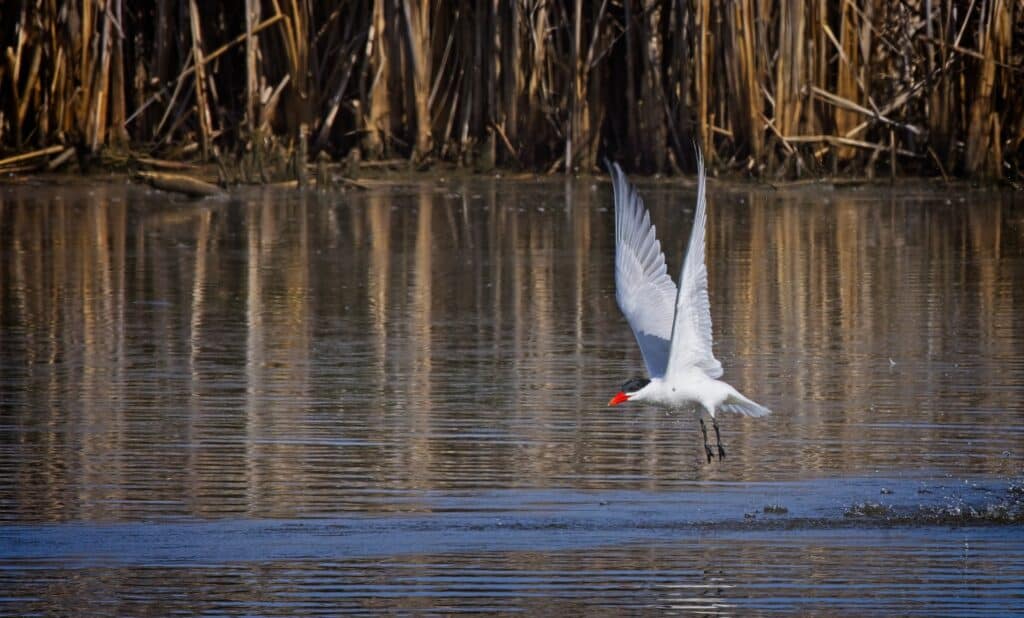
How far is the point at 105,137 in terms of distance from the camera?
71.4 ft

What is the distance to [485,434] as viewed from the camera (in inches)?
333

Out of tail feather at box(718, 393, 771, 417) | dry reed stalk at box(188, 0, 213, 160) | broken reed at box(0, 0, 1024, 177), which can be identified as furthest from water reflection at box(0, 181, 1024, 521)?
dry reed stalk at box(188, 0, 213, 160)

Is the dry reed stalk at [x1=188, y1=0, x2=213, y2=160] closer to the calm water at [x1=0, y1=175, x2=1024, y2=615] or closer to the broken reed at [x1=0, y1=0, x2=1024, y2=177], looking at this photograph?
the broken reed at [x1=0, y1=0, x2=1024, y2=177]

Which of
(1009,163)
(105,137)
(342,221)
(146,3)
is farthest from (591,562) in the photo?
(146,3)

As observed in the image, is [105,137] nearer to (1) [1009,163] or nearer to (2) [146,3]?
(2) [146,3]

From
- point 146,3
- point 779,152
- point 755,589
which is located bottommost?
point 755,589

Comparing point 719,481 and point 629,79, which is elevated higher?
point 629,79

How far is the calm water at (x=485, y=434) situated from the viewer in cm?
634

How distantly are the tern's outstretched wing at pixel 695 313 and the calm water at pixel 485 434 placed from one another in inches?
16.7

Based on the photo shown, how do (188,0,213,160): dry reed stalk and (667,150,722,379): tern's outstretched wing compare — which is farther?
(188,0,213,160): dry reed stalk

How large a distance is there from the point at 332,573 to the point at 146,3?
1762 centimetres

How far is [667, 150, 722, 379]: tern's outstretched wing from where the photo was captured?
736cm

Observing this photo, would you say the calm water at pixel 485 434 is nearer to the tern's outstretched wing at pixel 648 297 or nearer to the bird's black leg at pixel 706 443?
the bird's black leg at pixel 706 443

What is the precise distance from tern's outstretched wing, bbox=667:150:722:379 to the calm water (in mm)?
424
